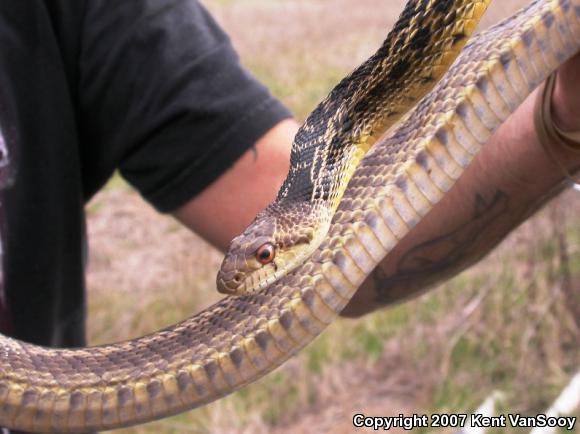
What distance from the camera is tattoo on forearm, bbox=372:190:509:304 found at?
228cm

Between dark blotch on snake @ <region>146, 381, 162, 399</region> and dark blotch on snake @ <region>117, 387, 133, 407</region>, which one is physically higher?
dark blotch on snake @ <region>146, 381, 162, 399</region>

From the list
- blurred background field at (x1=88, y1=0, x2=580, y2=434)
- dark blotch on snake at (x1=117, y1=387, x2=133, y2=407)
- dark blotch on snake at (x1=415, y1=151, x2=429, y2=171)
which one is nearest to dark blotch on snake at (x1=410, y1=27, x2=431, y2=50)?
dark blotch on snake at (x1=415, y1=151, x2=429, y2=171)

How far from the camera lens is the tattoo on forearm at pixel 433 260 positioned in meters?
2.28

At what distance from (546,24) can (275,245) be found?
0.74m

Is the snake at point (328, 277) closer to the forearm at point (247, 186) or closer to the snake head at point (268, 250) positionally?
the snake head at point (268, 250)

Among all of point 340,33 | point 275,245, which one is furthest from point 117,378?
point 340,33

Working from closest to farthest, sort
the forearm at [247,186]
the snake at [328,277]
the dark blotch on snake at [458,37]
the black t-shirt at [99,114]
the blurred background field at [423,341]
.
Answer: the snake at [328,277] → the dark blotch on snake at [458,37] → the black t-shirt at [99,114] → the forearm at [247,186] → the blurred background field at [423,341]

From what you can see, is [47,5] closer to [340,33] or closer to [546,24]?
[546,24]

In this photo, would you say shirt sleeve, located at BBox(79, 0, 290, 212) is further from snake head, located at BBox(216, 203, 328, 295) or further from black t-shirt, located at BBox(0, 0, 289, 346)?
snake head, located at BBox(216, 203, 328, 295)

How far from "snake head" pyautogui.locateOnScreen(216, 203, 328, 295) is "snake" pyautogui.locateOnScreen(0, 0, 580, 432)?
27 mm

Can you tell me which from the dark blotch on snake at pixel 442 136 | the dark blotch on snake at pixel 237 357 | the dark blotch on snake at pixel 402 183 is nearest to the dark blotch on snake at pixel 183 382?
the dark blotch on snake at pixel 237 357

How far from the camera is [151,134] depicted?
8.29 ft

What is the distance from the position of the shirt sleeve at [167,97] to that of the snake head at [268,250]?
84 cm

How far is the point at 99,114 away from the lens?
2.55m
